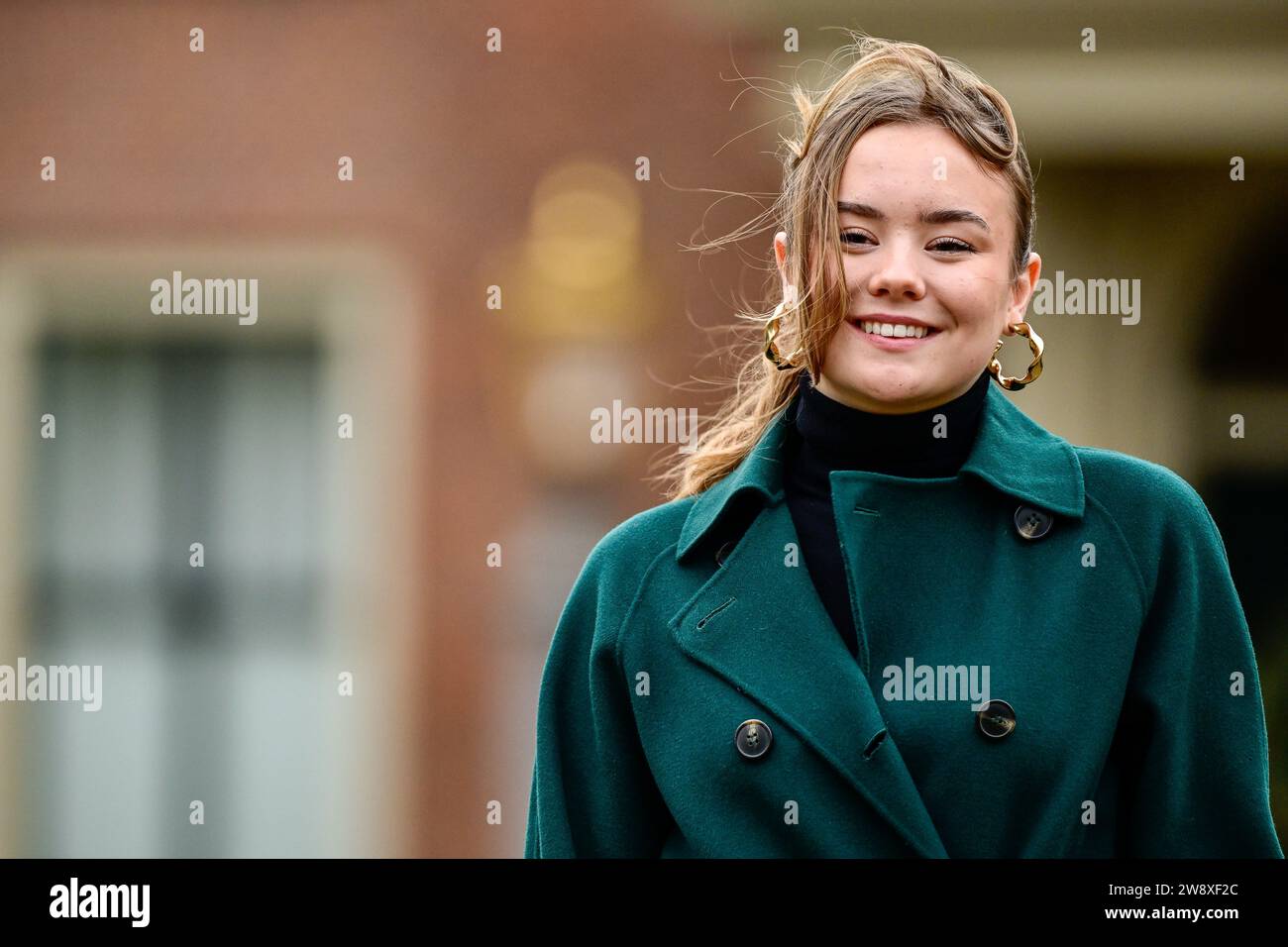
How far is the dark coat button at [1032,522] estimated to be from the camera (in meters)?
2.00

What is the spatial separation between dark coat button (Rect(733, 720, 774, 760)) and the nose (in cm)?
61

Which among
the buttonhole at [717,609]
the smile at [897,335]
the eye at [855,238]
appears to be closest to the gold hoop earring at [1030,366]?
the smile at [897,335]

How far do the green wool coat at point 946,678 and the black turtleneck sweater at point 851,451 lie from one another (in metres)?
0.02

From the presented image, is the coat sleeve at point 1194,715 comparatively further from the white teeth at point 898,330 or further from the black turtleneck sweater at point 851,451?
the white teeth at point 898,330

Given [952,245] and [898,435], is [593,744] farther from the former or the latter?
[952,245]

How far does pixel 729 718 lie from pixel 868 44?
1.07 metres

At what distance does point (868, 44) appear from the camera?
2.29 metres

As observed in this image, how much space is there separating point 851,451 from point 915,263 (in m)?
0.29

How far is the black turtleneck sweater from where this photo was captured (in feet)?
6.73

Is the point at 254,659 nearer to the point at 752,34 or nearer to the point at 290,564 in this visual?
the point at 290,564

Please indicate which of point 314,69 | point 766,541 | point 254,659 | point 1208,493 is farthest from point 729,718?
point 314,69

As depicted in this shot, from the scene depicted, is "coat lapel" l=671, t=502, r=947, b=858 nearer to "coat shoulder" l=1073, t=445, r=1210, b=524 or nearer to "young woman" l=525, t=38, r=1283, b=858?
"young woman" l=525, t=38, r=1283, b=858

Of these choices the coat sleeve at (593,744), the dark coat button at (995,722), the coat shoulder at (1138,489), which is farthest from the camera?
the coat sleeve at (593,744)

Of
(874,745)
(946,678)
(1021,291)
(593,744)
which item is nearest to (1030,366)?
(1021,291)
